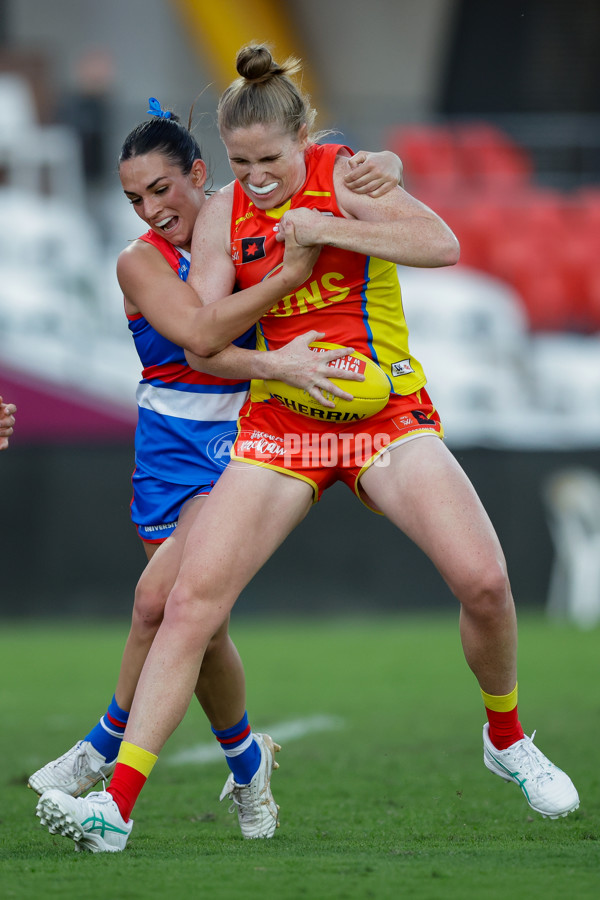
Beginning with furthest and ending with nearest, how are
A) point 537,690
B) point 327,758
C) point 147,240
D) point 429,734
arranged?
1. point 537,690
2. point 429,734
3. point 327,758
4. point 147,240

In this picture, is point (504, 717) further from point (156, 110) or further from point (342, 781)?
point (156, 110)

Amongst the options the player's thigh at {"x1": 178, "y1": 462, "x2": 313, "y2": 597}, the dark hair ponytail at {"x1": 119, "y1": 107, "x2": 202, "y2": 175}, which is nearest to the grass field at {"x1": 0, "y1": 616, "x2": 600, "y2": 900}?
the player's thigh at {"x1": 178, "y1": 462, "x2": 313, "y2": 597}

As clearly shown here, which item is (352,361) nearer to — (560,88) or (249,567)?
(249,567)

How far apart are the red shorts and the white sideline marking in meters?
2.22

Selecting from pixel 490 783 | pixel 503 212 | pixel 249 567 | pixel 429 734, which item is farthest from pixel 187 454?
pixel 503 212

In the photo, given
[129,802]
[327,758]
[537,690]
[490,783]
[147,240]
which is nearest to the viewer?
[129,802]

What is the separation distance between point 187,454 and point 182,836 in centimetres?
125

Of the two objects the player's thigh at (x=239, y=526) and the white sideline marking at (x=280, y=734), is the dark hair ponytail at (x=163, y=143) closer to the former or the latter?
the player's thigh at (x=239, y=526)

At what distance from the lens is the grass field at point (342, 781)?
9.60 feet

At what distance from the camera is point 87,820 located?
10.5 feet

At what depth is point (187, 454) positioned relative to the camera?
411 centimetres

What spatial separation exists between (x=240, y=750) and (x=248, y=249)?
5.37 feet

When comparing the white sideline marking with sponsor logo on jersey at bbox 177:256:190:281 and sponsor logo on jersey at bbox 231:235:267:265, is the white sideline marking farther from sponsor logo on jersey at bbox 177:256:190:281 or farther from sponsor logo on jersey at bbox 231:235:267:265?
sponsor logo on jersey at bbox 231:235:267:265

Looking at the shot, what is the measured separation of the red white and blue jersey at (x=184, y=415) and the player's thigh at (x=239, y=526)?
0.44 metres
